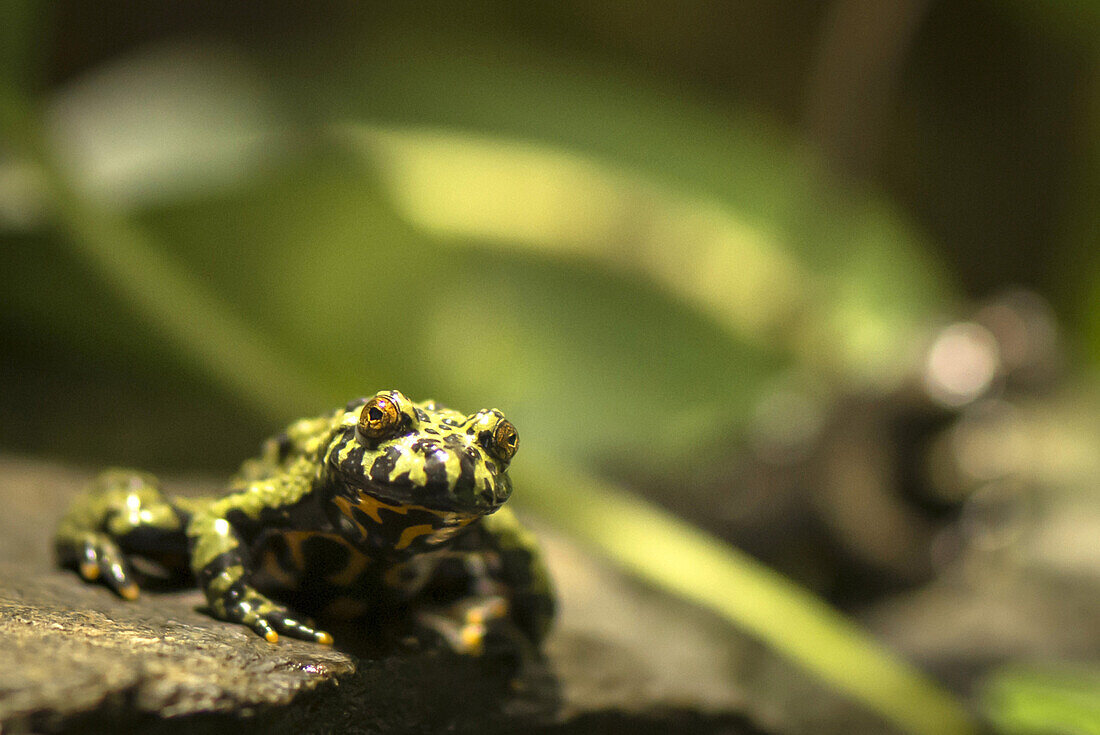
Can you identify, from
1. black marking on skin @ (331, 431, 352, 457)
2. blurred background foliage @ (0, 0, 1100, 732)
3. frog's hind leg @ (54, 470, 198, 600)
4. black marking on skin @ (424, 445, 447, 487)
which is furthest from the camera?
blurred background foliage @ (0, 0, 1100, 732)

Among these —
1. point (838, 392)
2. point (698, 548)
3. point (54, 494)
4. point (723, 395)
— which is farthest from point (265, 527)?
point (838, 392)

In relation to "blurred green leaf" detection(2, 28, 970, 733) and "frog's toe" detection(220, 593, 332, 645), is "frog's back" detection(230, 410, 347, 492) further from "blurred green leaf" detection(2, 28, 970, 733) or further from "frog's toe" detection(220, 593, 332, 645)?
"blurred green leaf" detection(2, 28, 970, 733)

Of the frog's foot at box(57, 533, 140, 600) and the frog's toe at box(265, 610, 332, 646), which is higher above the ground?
the frog's toe at box(265, 610, 332, 646)

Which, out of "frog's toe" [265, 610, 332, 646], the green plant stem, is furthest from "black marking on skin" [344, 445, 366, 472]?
the green plant stem

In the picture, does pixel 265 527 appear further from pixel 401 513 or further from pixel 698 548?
pixel 698 548

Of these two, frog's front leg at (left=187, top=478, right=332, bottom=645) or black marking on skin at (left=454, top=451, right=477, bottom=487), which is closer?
black marking on skin at (left=454, top=451, right=477, bottom=487)

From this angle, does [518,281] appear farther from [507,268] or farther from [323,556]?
[323,556]

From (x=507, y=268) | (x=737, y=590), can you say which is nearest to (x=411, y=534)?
(x=737, y=590)

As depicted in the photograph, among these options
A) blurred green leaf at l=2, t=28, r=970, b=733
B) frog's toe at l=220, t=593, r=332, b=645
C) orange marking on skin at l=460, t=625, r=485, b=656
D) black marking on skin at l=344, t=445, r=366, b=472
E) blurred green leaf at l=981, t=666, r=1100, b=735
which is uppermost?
blurred green leaf at l=2, t=28, r=970, b=733
